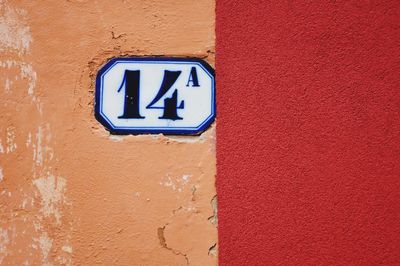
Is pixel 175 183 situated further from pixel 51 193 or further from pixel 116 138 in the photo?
pixel 51 193

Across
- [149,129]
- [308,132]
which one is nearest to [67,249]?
[149,129]

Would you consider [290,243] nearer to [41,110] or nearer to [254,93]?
[254,93]

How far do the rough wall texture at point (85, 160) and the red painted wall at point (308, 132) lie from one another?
0.10 meters

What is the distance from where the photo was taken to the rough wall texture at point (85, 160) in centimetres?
112

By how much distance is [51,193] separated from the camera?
1.13m

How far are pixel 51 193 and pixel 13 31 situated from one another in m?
0.54

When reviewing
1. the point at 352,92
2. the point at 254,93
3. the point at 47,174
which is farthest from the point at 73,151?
the point at 352,92

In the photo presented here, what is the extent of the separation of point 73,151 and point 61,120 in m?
0.11

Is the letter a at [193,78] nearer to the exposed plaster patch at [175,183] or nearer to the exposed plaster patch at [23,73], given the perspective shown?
the exposed plaster patch at [175,183]

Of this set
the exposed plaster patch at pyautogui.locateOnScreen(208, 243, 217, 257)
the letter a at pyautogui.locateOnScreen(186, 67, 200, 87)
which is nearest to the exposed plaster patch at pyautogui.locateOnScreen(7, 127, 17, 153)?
the letter a at pyautogui.locateOnScreen(186, 67, 200, 87)

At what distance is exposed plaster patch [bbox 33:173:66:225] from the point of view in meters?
1.13

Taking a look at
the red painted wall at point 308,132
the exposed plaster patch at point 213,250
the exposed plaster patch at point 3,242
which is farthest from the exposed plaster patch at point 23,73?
the exposed plaster patch at point 213,250

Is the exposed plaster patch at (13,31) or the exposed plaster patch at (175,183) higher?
the exposed plaster patch at (13,31)

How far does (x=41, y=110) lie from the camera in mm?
1152
